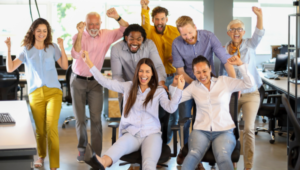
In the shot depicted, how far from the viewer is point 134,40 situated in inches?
127

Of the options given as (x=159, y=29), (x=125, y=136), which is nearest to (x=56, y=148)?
(x=125, y=136)

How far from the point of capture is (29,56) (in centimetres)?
323

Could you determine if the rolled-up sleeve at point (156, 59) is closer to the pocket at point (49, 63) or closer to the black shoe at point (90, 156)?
the pocket at point (49, 63)

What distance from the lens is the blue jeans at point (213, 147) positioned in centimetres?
262

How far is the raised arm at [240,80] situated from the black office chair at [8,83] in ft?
11.9

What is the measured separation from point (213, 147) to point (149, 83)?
0.79m

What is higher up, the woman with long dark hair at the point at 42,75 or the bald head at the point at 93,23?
the bald head at the point at 93,23

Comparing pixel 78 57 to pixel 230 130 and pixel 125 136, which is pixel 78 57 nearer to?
pixel 125 136

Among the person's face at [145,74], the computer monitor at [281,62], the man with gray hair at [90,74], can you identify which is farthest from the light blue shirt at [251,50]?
the computer monitor at [281,62]

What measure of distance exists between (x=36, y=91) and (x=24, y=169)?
134cm

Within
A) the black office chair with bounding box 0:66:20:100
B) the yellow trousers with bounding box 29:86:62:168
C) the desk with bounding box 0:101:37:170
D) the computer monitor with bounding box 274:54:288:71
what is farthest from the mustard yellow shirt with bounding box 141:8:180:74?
the computer monitor with bounding box 274:54:288:71

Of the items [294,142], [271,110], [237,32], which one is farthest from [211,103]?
[271,110]

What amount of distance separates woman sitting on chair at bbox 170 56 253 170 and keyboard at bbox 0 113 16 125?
4.36ft

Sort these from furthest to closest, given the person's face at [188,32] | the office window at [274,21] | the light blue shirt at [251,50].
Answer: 1. the office window at [274,21]
2. the light blue shirt at [251,50]
3. the person's face at [188,32]
